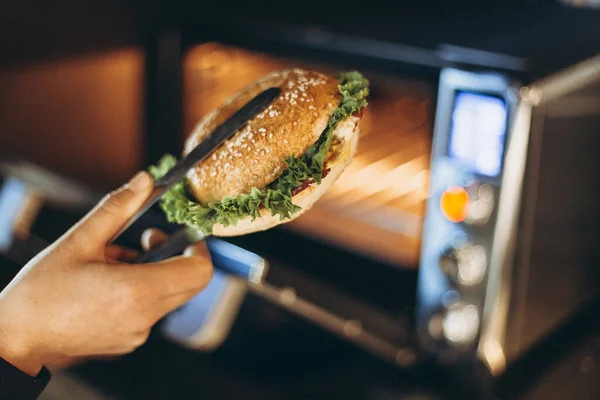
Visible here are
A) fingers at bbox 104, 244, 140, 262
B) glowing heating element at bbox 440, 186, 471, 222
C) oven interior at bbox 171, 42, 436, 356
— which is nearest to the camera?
fingers at bbox 104, 244, 140, 262

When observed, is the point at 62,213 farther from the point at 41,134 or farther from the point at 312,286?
the point at 312,286

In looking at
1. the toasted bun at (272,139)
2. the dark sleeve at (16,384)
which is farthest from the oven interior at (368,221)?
the dark sleeve at (16,384)

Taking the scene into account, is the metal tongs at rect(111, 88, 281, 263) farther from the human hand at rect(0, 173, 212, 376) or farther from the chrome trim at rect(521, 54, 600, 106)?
the chrome trim at rect(521, 54, 600, 106)

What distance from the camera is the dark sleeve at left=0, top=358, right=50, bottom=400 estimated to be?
79cm

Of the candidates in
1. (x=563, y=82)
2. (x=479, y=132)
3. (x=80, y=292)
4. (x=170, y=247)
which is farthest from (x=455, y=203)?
(x=80, y=292)

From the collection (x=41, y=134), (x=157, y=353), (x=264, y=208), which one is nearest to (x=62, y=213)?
(x=41, y=134)

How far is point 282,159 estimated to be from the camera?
0.84 metres

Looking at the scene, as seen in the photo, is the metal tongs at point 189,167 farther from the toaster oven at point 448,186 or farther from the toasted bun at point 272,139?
the toaster oven at point 448,186

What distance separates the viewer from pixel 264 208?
2.72ft

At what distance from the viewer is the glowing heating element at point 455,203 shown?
1.09 meters

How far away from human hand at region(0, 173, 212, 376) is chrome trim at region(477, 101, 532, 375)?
1.76 ft

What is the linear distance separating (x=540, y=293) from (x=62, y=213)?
41.9 inches

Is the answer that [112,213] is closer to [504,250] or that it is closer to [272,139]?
[272,139]

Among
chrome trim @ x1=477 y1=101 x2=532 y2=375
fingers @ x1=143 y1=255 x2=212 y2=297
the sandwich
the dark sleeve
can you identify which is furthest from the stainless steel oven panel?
the dark sleeve
